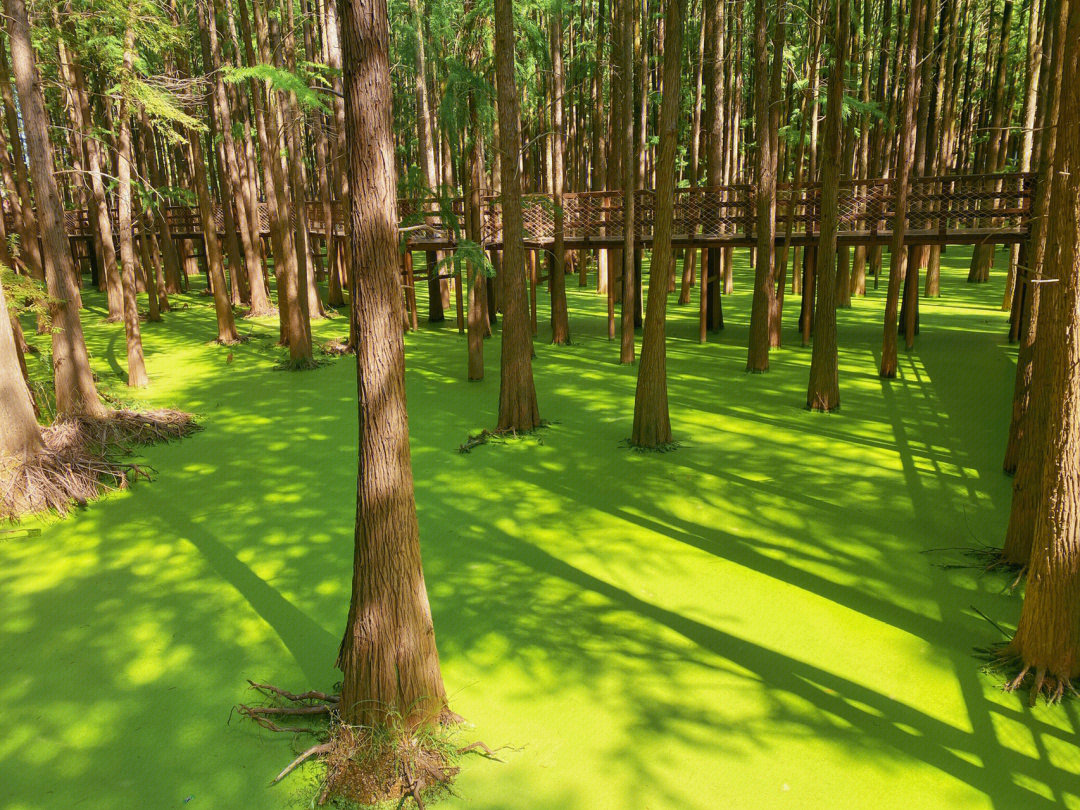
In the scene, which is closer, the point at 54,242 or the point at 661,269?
the point at 661,269

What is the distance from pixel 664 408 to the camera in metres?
10.5

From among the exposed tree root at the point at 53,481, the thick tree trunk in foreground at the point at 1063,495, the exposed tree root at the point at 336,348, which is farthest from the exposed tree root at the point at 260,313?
the thick tree trunk in foreground at the point at 1063,495

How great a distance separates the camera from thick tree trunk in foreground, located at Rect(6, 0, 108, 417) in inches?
410

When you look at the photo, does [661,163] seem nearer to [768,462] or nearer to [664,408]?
[664,408]

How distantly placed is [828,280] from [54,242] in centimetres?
1177

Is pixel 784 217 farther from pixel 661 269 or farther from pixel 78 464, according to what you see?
pixel 78 464

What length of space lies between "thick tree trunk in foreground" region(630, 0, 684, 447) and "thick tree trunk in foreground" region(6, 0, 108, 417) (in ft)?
27.3

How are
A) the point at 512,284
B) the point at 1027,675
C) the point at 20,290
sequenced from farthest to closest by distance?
1. the point at 512,284
2. the point at 20,290
3. the point at 1027,675

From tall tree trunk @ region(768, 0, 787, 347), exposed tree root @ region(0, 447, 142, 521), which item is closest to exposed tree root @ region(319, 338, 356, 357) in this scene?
exposed tree root @ region(0, 447, 142, 521)

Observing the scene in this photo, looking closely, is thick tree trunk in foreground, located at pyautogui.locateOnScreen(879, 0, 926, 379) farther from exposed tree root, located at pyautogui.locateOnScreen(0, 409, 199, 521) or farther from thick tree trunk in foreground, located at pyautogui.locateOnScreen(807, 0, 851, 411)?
exposed tree root, located at pyautogui.locateOnScreen(0, 409, 199, 521)

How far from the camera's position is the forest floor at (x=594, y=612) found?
4.57m

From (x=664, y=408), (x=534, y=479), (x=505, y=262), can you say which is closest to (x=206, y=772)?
(x=534, y=479)

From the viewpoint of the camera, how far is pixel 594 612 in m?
6.43

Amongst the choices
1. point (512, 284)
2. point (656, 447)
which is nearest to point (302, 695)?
point (656, 447)
